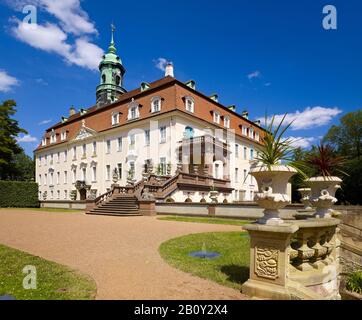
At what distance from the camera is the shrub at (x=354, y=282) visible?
23.2ft

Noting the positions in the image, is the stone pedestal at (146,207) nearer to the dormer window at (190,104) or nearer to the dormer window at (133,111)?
the dormer window at (190,104)

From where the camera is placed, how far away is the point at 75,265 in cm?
598

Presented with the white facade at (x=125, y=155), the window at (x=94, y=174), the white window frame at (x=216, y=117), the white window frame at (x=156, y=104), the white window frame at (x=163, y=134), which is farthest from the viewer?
the window at (x=94, y=174)

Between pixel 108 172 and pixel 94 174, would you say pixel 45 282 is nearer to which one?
pixel 108 172

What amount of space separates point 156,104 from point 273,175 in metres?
26.9

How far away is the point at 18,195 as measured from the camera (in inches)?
1309

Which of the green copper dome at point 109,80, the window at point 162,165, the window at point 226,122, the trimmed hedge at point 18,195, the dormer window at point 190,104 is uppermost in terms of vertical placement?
the green copper dome at point 109,80

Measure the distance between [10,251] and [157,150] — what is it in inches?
884

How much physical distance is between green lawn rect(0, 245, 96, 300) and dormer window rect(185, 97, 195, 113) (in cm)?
2491

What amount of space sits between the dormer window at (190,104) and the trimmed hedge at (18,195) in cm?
2369

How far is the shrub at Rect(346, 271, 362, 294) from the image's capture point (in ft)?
23.2

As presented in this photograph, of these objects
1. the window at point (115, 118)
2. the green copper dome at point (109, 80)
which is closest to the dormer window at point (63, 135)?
the green copper dome at point (109, 80)
